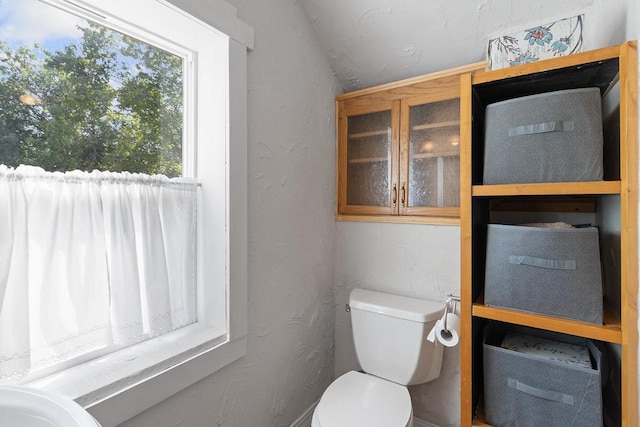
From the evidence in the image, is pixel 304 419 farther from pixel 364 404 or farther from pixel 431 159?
pixel 431 159

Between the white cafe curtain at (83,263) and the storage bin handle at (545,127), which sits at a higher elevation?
the storage bin handle at (545,127)

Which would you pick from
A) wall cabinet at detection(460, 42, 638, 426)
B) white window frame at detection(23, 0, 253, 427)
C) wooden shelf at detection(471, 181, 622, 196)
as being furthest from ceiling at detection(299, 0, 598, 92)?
wooden shelf at detection(471, 181, 622, 196)

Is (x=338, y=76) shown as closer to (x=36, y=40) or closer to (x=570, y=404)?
(x=36, y=40)

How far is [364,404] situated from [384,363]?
A: 27cm

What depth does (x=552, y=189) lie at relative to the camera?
3.26 ft

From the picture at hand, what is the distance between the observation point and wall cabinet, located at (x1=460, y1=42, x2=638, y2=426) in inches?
34.3

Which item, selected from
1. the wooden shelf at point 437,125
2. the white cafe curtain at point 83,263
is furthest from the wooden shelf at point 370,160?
the white cafe curtain at point 83,263

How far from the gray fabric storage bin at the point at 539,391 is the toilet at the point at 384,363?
311 mm

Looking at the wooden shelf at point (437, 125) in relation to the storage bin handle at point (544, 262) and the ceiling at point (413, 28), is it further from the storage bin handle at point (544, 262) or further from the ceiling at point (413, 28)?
the storage bin handle at point (544, 262)

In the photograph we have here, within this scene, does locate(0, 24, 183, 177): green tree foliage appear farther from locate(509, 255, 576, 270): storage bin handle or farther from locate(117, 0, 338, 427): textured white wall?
locate(509, 255, 576, 270): storage bin handle

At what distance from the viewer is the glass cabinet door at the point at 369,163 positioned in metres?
1.77

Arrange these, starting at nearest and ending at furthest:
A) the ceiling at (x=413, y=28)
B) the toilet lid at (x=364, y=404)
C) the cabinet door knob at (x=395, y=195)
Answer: the toilet lid at (x=364, y=404) → the ceiling at (x=413, y=28) → the cabinet door knob at (x=395, y=195)

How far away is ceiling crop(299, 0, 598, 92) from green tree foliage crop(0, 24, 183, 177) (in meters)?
0.81

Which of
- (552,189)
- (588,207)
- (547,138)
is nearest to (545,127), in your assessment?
(547,138)
